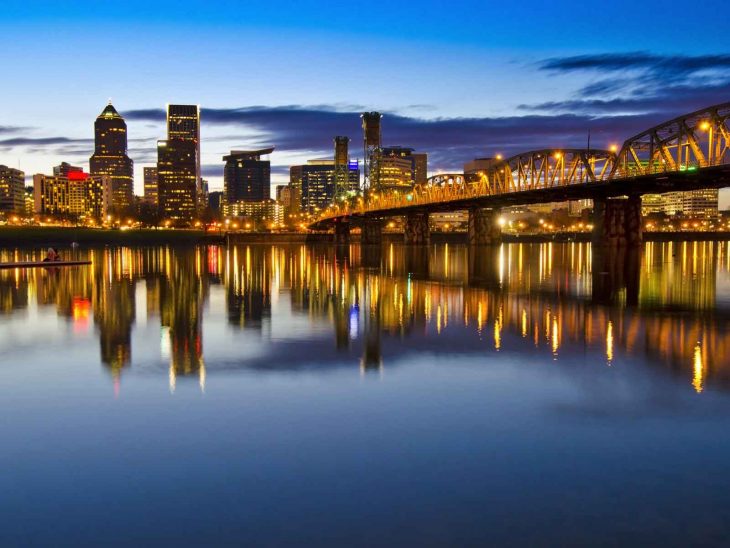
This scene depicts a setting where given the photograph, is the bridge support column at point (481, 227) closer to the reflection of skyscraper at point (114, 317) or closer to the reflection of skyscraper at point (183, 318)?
the reflection of skyscraper at point (183, 318)

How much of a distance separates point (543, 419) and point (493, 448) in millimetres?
2057

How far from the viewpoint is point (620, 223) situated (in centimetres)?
9825

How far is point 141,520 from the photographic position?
8.54 m

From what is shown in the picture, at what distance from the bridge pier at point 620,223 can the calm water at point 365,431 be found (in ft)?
244

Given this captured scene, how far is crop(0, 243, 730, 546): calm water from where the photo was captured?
27.9 feet

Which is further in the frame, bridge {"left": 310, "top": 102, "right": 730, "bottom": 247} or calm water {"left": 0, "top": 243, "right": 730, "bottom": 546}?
bridge {"left": 310, "top": 102, "right": 730, "bottom": 247}

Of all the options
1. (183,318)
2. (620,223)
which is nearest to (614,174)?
(620,223)

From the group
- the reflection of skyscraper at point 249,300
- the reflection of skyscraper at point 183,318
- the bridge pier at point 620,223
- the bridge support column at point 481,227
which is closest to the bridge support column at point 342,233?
the bridge support column at point 481,227

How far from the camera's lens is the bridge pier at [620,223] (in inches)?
3819

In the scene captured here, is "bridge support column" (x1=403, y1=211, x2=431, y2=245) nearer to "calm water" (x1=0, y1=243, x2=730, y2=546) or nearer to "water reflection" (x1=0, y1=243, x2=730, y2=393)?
"water reflection" (x1=0, y1=243, x2=730, y2=393)

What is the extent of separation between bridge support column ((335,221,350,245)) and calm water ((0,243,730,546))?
497ft

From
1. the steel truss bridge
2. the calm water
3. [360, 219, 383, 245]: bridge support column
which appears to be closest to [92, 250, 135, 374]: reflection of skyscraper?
the calm water

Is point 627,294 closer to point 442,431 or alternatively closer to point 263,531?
point 442,431

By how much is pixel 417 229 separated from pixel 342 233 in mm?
34009
